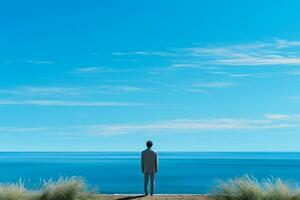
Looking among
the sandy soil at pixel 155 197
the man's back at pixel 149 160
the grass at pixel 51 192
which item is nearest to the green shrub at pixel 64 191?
the grass at pixel 51 192

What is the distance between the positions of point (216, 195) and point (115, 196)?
2.89m

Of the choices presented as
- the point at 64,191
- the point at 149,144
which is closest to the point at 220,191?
the point at 149,144

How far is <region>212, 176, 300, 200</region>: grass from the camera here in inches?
517

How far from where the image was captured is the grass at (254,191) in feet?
43.1

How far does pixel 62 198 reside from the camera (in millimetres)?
13586

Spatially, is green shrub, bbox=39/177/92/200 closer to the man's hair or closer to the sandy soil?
the sandy soil

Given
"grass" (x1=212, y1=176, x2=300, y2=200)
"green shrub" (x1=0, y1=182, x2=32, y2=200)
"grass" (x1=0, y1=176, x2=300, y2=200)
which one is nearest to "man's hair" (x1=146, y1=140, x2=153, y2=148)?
"grass" (x1=0, y1=176, x2=300, y2=200)

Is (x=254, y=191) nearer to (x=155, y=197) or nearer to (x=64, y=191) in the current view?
(x=155, y=197)

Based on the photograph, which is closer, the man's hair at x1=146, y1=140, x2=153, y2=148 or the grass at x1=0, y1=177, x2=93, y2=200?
the grass at x1=0, y1=177, x2=93, y2=200

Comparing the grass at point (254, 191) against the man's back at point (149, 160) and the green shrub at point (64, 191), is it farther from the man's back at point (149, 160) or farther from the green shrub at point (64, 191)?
the green shrub at point (64, 191)

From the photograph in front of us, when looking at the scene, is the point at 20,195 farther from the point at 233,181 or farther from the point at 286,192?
the point at 286,192

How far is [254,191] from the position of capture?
1312 cm

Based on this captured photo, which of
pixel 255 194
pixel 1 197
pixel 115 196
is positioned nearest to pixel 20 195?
pixel 1 197

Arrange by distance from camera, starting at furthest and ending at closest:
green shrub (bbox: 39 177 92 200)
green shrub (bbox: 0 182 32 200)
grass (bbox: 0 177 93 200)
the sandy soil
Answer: the sandy soil → green shrub (bbox: 39 177 92 200) → grass (bbox: 0 177 93 200) → green shrub (bbox: 0 182 32 200)
